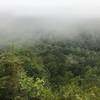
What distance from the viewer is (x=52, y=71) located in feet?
228

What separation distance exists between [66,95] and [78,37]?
88.6 metres

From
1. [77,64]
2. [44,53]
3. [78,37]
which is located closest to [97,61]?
[77,64]

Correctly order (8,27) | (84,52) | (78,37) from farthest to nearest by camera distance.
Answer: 1. (8,27)
2. (78,37)
3. (84,52)

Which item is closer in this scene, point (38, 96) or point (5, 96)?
point (5, 96)

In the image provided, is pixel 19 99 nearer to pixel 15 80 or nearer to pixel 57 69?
pixel 15 80

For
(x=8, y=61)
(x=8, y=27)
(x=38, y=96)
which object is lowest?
(x=8, y=27)

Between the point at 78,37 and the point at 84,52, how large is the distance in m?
28.6

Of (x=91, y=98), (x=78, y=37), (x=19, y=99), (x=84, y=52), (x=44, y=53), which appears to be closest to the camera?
(x=19, y=99)

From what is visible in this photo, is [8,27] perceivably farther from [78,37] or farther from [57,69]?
[57,69]

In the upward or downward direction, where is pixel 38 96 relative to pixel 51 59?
upward

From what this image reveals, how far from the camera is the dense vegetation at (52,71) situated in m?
31.4

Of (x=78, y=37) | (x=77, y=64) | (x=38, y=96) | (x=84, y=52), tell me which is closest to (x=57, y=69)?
(x=77, y=64)

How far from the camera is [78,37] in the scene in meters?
119

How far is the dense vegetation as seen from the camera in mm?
31359
